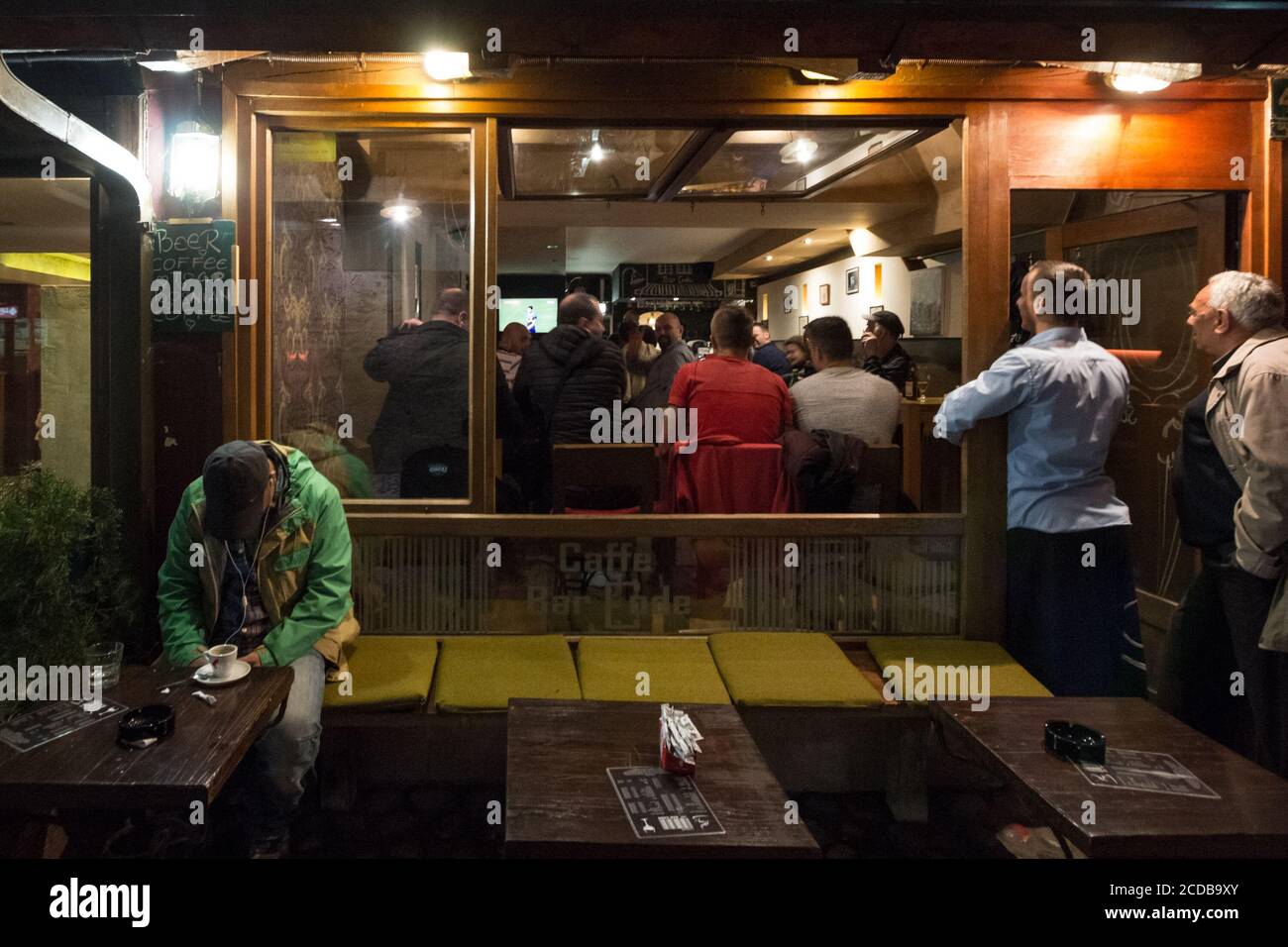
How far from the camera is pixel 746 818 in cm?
219

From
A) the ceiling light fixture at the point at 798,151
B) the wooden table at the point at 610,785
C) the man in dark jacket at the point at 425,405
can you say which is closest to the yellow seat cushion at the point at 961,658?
the wooden table at the point at 610,785

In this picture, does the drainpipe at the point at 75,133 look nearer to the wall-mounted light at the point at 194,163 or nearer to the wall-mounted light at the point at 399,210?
the wall-mounted light at the point at 194,163

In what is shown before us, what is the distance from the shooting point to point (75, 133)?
3.18 meters

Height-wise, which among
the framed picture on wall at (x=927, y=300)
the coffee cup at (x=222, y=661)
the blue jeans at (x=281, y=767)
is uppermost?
the framed picture on wall at (x=927, y=300)

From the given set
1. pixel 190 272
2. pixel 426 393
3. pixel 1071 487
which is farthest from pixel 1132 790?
pixel 190 272

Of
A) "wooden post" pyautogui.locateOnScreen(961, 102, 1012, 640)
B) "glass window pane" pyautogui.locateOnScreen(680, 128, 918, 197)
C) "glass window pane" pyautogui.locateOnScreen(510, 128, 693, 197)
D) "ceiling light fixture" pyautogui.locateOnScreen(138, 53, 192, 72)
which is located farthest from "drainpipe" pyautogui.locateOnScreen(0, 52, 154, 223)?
"wooden post" pyautogui.locateOnScreen(961, 102, 1012, 640)

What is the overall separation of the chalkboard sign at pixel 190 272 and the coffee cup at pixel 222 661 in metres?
1.61

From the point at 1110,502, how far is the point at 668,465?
1.85 m

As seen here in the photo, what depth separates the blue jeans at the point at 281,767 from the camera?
3016 mm

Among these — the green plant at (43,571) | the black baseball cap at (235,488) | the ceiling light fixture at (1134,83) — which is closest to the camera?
the green plant at (43,571)

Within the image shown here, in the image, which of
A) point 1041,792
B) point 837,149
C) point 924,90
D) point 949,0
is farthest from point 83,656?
point 837,149

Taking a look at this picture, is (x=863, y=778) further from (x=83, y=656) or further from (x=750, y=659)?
(x=83, y=656)

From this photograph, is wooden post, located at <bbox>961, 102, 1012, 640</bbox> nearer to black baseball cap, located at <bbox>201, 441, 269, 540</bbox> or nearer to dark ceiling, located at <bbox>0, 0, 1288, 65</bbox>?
dark ceiling, located at <bbox>0, 0, 1288, 65</bbox>

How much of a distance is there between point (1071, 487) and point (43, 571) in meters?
3.64
